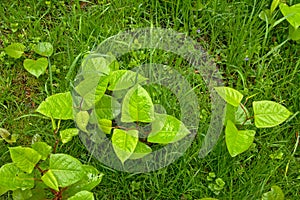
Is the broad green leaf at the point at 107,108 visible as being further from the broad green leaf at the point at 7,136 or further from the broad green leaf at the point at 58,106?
the broad green leaf at the point at 7,136

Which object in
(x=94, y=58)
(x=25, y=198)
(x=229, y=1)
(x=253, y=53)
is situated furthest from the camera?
(x=229, y=1)

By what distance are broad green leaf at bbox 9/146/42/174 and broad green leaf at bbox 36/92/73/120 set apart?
0.67ft

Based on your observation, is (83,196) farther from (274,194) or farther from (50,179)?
(274,194)

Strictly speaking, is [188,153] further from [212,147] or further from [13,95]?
[13,95]

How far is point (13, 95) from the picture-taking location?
1.91 m

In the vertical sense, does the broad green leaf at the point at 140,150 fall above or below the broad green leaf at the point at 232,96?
below

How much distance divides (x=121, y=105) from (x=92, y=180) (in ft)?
1.10

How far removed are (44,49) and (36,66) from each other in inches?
3.7

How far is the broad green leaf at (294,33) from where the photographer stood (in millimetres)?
2008

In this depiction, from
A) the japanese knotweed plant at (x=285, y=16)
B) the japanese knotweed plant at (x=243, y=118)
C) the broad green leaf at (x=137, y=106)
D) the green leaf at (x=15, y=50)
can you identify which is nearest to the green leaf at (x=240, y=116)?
the japanese knotweed plant at (x=243, y=118)

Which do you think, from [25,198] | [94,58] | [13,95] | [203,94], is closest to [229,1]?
[203,94]

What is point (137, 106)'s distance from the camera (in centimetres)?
163

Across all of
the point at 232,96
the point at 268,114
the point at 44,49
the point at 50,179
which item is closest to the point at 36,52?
the point at 44,49

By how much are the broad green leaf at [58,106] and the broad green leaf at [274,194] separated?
0.82 meters
